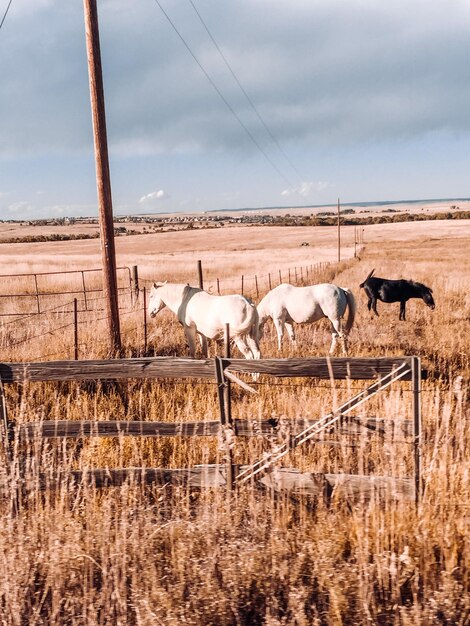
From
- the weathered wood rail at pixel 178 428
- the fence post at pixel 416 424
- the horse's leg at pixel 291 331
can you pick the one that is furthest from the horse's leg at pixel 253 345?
the fence post at pixel 416 424

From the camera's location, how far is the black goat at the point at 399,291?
658 inches

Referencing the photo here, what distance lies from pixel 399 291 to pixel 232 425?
537 inches

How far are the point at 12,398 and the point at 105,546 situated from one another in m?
4.28

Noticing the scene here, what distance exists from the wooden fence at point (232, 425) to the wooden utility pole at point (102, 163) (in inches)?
171

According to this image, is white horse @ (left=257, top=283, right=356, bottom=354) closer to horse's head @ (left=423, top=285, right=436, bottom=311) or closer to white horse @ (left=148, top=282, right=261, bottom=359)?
white horse @ (left=148, top=282, right=261, bottom=359)

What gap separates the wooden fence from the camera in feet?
14.0

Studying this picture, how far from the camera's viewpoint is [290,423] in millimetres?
4559

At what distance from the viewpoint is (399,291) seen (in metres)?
17.0

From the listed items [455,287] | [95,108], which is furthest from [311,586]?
[455,287]

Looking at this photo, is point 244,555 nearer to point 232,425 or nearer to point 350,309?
point 232,425

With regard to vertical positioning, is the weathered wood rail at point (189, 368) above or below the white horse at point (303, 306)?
Result: below

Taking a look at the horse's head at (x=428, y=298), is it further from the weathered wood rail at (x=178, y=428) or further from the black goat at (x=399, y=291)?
the weathered wood rail at (x=178, y=428)

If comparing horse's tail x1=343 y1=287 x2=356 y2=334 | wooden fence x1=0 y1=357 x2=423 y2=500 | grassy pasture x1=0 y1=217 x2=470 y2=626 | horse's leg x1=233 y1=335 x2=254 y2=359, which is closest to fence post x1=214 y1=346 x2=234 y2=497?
wooden fence x1=0 y1=357 x2=423 y2=500

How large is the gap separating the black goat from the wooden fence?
12854 millimetres
